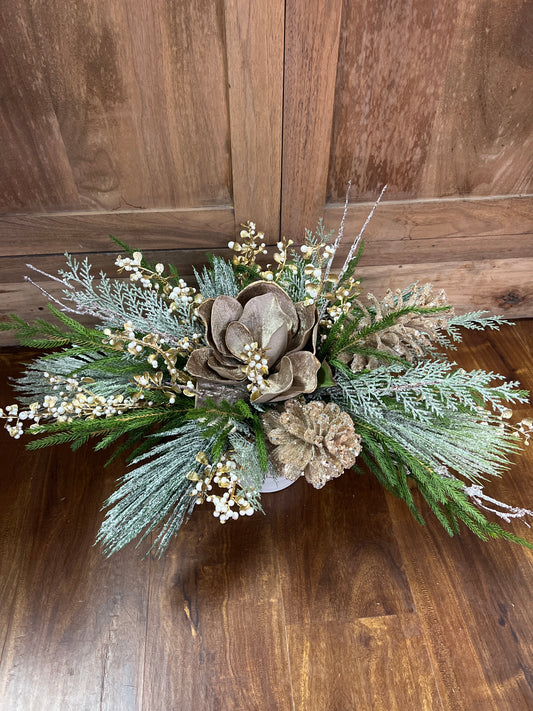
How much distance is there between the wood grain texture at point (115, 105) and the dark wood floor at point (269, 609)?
1.56 ft

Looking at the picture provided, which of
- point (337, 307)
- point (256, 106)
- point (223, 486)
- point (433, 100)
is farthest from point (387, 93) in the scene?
point (223, 486)

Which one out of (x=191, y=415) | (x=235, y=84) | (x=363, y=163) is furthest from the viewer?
(x=363, y=163)

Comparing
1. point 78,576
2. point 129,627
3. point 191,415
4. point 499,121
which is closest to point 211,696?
point 129,627

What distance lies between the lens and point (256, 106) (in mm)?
743

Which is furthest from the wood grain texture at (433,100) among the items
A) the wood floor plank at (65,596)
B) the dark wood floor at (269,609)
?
the wood floor plank at (65,596)

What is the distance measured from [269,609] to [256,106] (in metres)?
0.71

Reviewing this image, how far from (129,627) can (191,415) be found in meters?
0.34

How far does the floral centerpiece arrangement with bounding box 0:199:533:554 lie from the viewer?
65 cm

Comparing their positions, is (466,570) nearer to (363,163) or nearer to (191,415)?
(191,415)

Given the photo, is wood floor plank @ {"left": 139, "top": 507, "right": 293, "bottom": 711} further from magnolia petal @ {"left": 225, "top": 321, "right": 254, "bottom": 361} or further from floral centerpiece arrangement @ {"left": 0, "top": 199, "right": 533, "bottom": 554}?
magnolia petal @ {"left": 225, "top": 321, "right": 254, "bottom": 361}

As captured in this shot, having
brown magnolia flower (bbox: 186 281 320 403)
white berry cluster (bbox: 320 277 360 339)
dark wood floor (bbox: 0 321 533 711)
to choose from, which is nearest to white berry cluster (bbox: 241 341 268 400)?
brown magnolia flower (bbox: 186 281 320 403)

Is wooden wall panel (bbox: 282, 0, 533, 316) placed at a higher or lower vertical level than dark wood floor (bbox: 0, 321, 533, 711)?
higher

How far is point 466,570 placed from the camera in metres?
0.78

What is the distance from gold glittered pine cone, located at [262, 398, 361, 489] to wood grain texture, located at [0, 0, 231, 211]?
16.0 inches
